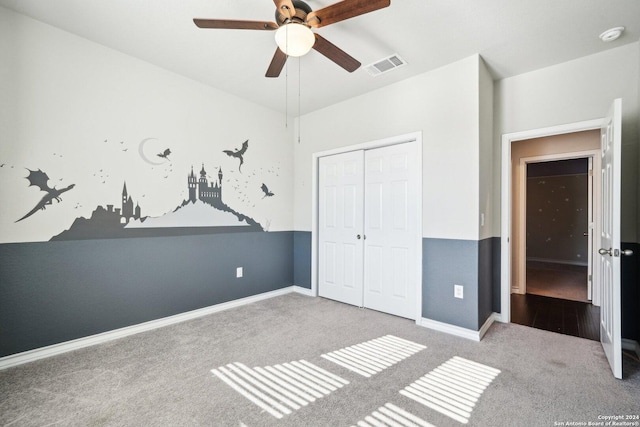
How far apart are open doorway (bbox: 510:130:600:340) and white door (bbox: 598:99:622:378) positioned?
0.76 m

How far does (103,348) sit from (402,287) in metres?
3.00

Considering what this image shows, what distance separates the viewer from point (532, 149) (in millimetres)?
3969

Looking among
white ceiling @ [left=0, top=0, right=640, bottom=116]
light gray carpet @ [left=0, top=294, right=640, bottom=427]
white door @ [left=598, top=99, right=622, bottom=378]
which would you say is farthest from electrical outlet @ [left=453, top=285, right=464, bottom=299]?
white ceiling @ [left=0, top=0, right=640, bottom=116]

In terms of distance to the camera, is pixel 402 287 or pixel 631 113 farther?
pixel 402 287

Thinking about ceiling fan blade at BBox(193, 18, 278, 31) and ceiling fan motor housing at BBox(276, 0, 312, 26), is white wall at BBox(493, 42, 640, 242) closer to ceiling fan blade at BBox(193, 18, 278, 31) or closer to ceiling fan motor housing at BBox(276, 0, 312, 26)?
ceiling fan motor housing at BBox(276, 0, 312, 26)

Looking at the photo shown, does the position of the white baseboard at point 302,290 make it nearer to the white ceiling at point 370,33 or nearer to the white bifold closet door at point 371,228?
the white bifold closet door at point 371,228

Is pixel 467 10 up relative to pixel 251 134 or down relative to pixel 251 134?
up

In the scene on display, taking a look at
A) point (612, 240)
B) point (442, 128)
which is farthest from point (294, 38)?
point (612, 240)

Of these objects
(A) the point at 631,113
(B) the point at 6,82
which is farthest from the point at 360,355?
(B) the point at 6,82

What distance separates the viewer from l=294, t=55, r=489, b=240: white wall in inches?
110

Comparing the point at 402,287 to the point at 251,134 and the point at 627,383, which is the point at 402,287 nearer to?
the point at 627,383

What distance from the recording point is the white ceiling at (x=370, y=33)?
213 cm

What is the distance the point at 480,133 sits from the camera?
2.80 metres

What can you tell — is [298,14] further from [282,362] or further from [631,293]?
[631,293]
